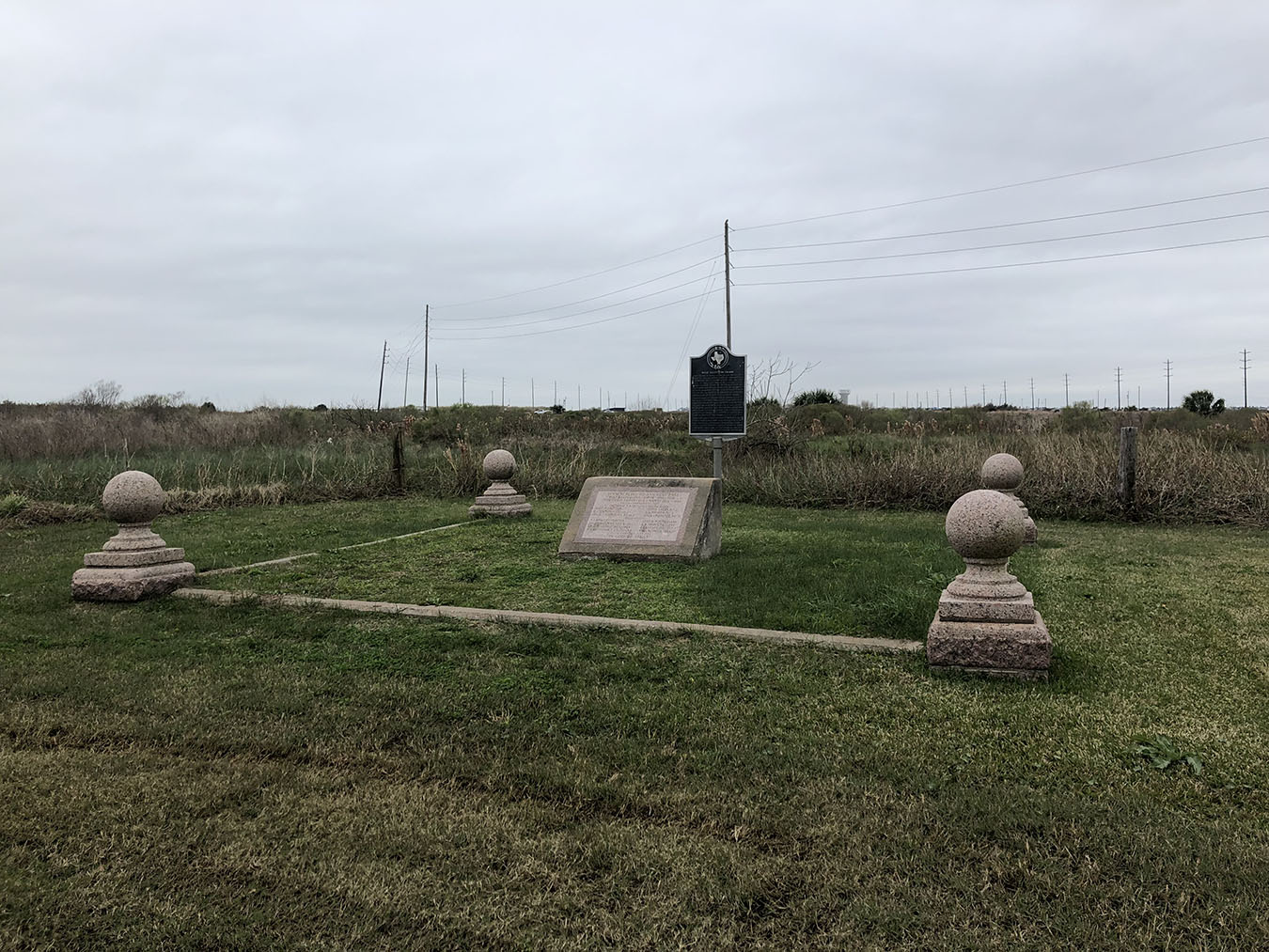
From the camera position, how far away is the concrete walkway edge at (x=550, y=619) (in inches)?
194

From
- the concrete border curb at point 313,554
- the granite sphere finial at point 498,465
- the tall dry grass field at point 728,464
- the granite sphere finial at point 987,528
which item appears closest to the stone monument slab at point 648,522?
the concrete border curb at point 313,554

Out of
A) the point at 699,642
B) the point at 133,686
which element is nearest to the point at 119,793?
the point at 133,686

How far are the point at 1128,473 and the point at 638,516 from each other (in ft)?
25.2

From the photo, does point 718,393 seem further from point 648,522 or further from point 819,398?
point 819,398

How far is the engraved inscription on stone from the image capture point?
330 inches

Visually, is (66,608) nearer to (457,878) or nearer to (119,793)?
(119,793)

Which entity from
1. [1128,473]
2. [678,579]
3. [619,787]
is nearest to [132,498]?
[678,579]

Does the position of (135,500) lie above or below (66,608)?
above

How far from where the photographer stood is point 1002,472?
28.6 ft

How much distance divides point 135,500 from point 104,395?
28.9 metres

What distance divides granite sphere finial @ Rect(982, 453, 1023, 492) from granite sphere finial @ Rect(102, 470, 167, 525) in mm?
8033

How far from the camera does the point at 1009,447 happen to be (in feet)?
47.5

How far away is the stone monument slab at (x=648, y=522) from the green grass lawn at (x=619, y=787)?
2.38 m

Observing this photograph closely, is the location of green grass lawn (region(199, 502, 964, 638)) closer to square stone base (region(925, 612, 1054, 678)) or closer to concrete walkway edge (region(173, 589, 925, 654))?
concrete walkway edge (region(173, 589, 925, 654))
